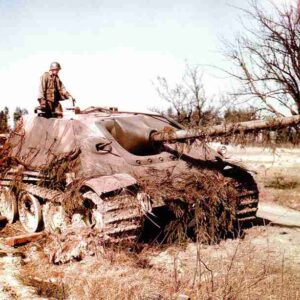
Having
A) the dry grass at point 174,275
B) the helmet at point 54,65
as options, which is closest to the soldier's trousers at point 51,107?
the helmet at point 54,65

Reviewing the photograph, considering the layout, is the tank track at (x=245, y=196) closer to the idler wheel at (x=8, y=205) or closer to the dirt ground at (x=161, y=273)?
the dirt ground at (x=161, y=273)

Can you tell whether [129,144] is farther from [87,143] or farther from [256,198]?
[256,198]

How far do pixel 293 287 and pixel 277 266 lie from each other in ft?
2.94

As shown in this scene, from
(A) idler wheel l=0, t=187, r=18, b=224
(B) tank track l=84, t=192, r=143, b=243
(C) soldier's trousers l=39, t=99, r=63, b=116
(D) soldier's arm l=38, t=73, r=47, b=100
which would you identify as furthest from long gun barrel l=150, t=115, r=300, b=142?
(A) idler wheel l=0, t=187, r=18, b=224

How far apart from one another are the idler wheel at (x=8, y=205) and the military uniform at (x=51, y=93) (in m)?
1.82

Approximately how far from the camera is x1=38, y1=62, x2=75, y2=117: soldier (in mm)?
8978

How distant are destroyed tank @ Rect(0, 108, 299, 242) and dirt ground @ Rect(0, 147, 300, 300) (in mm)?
386

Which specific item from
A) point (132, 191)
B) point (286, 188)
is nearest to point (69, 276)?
point (132, 191)

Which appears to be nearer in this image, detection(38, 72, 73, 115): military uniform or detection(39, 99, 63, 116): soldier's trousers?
detection(39, 99, 63, 116): soldier's trousers

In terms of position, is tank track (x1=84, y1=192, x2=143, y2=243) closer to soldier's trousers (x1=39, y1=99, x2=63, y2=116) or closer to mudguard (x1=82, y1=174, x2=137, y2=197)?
mudguard (x1=82, y1=174, x2=137, y2=197)

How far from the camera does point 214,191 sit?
6.68 m

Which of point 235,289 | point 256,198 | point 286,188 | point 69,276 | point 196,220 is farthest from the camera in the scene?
point 286,188

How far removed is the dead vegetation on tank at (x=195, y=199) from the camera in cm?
629

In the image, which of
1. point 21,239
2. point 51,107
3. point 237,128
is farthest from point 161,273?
point 51,107
